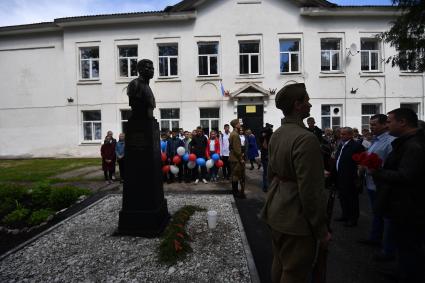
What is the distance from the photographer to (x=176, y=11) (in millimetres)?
17141

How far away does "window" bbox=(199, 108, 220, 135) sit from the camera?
17.0 metres

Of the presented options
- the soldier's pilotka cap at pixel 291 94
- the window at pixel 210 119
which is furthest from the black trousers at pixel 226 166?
the soldier's pilotka cap at pixel 291 94

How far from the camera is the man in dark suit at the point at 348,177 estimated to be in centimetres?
522

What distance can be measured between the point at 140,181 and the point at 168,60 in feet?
44.3

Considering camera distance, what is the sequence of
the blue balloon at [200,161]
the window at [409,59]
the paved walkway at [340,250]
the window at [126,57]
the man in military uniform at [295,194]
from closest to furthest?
the man in military uniform at [295,194] < the paved walkway at [340,250] < the window at [409,59] < the blue balloon at [200,161] < the window at [126,57]

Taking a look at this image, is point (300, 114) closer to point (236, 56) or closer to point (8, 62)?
point (236, 56)

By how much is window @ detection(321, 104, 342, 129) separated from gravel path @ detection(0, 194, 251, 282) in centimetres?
1329

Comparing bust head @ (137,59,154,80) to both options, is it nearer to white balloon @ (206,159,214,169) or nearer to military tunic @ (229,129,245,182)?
military tunic @ (229,129,245,182)

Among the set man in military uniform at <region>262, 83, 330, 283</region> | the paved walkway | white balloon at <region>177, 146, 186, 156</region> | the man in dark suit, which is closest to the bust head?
the paved walkway

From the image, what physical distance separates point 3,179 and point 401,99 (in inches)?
821

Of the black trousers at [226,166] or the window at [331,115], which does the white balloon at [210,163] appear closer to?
the black trousers at [226,166]

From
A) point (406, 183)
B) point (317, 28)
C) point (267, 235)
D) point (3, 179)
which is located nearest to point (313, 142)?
point (406, 183)

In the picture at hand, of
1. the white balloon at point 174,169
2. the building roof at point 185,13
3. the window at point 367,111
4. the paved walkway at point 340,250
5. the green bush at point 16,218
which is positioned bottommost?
the paved walkway at point 340,250

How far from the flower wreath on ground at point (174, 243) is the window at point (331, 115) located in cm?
1391
